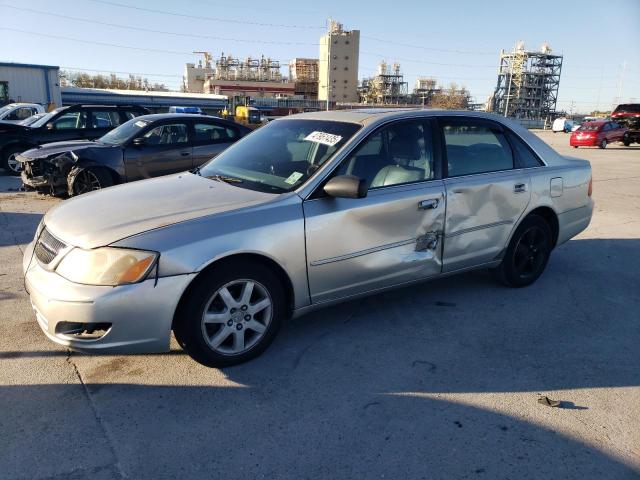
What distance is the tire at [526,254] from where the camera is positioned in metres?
4.54

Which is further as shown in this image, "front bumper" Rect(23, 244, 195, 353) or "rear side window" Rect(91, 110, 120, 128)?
"rear side window" Rect(91, 110, 120, 128)

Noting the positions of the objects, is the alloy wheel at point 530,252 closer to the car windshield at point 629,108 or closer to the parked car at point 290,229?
the parked car at point 290,229

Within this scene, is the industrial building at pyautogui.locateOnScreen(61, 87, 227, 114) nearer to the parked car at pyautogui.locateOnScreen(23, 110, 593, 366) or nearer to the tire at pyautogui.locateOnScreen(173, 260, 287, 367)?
the parked car at pyautogui.locateOnScreen(23, 110, 593, 366)

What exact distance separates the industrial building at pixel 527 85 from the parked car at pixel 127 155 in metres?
103

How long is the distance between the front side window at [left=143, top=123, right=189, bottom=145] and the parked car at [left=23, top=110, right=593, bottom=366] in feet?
15.0

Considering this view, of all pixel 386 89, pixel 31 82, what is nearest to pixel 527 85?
pixel 386 89

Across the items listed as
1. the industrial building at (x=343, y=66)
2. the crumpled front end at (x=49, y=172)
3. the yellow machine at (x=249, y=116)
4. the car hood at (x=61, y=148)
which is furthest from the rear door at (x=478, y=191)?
the industrial building at (x=343, y=66)

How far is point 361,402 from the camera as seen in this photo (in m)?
2.84

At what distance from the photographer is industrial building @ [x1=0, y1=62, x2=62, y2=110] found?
38.4 metres

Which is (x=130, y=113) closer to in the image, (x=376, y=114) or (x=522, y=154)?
(x=376, y=114)

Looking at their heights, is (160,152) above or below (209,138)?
below

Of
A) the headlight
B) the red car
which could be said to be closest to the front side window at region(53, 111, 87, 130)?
the headlight

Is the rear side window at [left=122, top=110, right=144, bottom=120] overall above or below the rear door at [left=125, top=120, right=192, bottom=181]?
above

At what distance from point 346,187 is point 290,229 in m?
0.45
